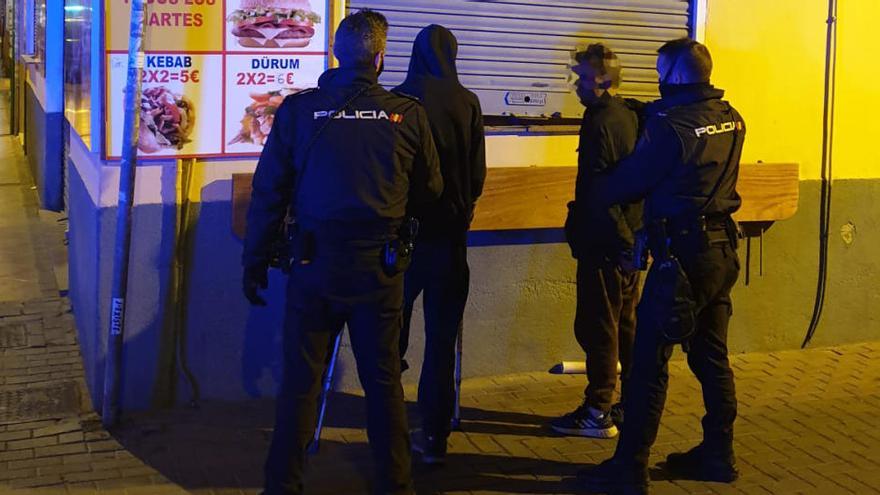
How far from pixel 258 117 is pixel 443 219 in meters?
1.38

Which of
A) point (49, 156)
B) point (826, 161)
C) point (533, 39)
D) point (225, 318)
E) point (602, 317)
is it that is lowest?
point (225, 318)

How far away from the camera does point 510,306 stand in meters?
6.75

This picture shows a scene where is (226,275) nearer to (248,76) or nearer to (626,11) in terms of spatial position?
(248,76)

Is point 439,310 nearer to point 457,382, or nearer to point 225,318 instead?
point 457,382

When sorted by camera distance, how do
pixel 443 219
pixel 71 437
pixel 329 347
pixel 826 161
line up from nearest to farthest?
pixel 329 347
pixel 443 219
pixel 71 437
pixel 826 161

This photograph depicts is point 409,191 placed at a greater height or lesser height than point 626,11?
lesser

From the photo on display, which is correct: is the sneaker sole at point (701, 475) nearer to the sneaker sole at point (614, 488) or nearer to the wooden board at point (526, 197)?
the sneaker sole at point (614, 488)

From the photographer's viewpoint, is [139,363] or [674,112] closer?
[674,112]

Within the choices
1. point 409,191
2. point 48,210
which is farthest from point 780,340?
point 48,210

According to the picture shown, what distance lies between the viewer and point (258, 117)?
19.7 ft

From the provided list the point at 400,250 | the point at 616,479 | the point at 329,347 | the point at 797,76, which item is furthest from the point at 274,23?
the point at 797,76

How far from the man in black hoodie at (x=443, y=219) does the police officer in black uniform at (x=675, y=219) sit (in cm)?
70

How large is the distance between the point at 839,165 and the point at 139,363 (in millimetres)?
4631

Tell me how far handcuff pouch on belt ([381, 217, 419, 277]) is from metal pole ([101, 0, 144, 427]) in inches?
63.5
